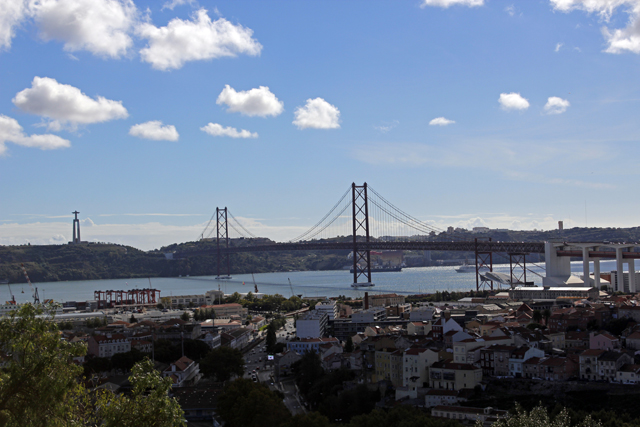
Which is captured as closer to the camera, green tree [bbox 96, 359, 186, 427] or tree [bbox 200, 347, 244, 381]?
green tree [bbox 96, 359, 186, 427]

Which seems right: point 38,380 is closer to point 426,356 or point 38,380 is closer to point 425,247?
point 426,356

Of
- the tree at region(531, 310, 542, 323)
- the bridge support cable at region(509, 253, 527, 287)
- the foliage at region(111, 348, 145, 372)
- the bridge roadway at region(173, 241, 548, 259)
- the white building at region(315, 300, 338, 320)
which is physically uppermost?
the bridge roadway at region(173, 241, 548, 259)

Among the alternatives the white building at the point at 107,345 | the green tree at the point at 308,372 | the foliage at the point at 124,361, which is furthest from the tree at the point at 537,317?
the white building at the point at 107,345

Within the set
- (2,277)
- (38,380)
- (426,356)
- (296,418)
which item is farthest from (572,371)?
(2,277)

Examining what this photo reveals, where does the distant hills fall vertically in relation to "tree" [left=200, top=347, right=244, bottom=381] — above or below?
above

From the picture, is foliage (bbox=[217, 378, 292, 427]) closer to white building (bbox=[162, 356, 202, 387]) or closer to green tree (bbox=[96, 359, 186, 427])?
white building (bbox=[162, 356, 202, 387])

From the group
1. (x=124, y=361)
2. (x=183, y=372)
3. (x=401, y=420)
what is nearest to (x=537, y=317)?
(x=183, y=372)

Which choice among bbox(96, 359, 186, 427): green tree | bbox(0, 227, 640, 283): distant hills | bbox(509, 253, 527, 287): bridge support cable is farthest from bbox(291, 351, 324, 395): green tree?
bbox(0, 227, 640, 283): distant hills

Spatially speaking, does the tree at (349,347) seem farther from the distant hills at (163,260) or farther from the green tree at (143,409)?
the distant hills at (163,260)
